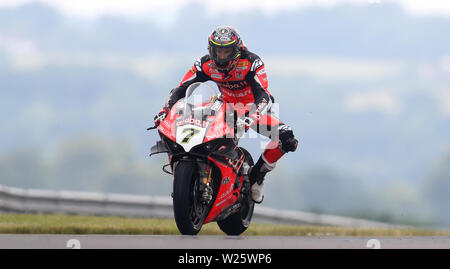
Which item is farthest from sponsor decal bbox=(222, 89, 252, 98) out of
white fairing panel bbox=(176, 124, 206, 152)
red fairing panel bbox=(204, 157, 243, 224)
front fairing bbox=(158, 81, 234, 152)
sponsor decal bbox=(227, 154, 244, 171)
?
white fairing panel bbox=(176, 124, 206, 152)

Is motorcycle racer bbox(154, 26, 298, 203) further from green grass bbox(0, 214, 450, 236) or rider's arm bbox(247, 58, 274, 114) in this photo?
green grass bbox(0, 214, 450, 236)

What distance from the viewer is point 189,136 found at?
30.5 ft

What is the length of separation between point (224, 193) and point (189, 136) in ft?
A: 3.02

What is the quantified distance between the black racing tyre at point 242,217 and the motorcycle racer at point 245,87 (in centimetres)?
13

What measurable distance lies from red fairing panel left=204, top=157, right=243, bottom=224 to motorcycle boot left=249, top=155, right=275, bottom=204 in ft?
3.17

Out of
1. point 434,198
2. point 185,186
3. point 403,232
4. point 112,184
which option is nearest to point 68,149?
point 112,184

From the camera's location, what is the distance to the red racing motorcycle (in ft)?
30.0

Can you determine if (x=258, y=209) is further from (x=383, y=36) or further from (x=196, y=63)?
(x=383, y=36)

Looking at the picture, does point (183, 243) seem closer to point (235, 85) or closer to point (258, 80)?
point (258, 80)

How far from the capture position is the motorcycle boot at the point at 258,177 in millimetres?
11172

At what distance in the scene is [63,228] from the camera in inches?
428

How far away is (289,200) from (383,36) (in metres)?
51.6
